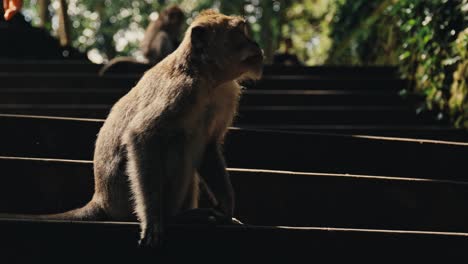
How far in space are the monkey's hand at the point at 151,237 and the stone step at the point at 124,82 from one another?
4871mm

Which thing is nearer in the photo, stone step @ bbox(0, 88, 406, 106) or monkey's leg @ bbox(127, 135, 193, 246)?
monkey's leg @ bbox(127, 135, 193, 246)

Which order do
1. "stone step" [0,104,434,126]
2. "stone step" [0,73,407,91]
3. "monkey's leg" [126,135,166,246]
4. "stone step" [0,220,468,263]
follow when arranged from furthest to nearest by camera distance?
Answer: "stone step" [0,73,407,91]
"stone step" [0,104,434,126]
"monkey's leg" [126,135,166,246]
"stone step" [0,220,468,263]

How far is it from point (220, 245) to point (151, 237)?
356 millimetres

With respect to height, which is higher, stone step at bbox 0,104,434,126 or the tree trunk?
the tree trunk

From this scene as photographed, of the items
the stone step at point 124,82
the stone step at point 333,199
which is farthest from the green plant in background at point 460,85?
the stone step at point 333,199

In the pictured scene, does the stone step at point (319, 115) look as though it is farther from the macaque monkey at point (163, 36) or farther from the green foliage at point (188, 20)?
the green foliage at point (188, 20)

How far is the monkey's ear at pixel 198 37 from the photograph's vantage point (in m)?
3.84

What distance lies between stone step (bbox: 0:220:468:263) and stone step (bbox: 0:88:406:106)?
4219 mm

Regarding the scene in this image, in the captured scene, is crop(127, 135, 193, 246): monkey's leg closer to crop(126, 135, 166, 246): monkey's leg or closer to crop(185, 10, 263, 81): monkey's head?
crop(126, 135, 166, 246): monkey's leg

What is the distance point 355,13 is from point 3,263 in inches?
347

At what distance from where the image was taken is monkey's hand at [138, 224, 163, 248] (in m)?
3.39

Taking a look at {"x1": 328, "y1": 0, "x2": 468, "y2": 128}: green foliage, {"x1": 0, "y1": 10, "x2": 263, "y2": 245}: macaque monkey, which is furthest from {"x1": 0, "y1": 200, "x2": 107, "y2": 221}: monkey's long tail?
{"x1": 328, "y1": 0, "x2": 468, "y2": 128}: green foliage

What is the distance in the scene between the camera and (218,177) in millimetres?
4043

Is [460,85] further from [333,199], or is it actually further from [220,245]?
[220,245]
